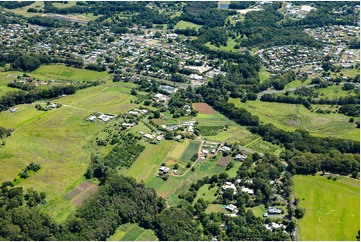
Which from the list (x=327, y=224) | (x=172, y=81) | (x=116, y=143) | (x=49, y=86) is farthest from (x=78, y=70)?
(x=327, y=224)

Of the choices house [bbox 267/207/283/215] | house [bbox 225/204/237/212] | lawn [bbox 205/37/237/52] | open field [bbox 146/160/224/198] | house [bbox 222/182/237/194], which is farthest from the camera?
lawn [bbox 205/37/237/52]

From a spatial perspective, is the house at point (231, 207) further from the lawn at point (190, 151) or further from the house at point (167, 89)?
the house at point (167, 89)

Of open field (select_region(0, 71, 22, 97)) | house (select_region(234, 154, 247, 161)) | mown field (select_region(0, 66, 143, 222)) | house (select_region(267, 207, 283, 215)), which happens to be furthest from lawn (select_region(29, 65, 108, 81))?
house (select_region(267, 207, 283, 215))

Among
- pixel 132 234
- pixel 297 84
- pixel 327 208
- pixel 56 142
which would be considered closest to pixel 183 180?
pixel 132 234

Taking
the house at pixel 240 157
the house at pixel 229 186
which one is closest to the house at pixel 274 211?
the house at pixel 229 186

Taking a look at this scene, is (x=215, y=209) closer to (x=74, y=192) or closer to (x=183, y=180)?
(x=183, y=180)

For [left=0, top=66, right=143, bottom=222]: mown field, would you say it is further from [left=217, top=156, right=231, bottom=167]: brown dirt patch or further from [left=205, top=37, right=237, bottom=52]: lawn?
[left=205, top=37, right=237, bottom=52]: lawn
